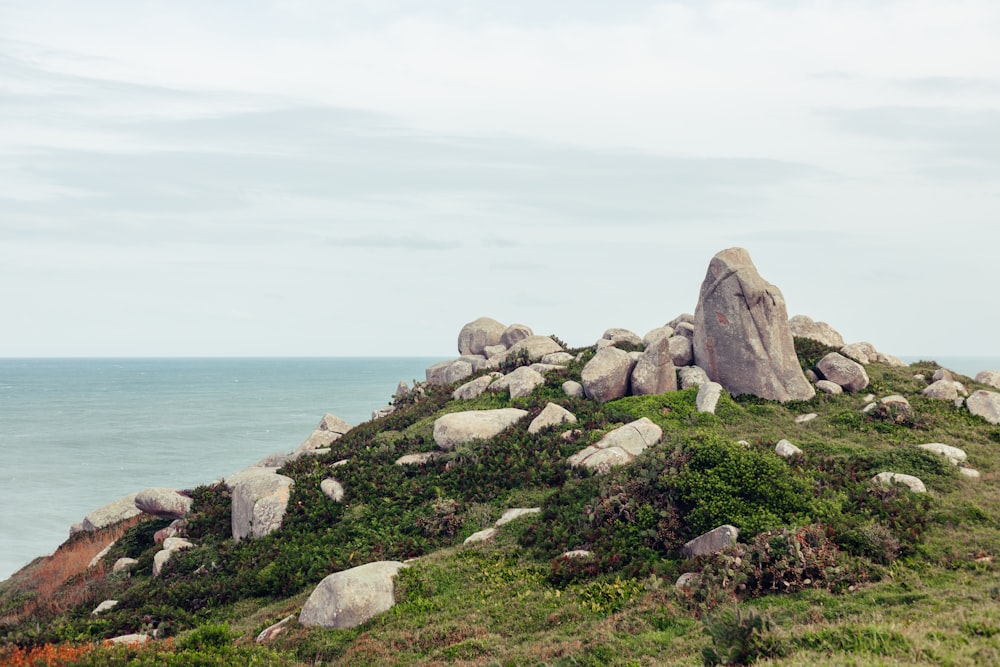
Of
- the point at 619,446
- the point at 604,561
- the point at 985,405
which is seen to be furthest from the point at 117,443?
the point at 985,405

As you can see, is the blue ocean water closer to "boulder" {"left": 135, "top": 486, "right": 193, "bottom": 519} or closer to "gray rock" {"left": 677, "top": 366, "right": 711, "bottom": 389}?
"boulder" {"left": 135, "top": 486, "right": 193, "bottom": 519}

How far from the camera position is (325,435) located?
40844mm

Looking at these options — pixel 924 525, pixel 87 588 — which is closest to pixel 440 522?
pixel 87 588

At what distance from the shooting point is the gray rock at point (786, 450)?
23062 millimetres

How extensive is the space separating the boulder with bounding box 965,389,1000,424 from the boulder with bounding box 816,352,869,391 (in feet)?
14.6

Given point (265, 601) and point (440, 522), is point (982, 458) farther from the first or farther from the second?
point (265, 601)

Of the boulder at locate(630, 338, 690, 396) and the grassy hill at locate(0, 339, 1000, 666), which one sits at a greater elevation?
the boulder at locate(630, 338, 690, 396)

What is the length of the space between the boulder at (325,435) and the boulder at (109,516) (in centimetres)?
922

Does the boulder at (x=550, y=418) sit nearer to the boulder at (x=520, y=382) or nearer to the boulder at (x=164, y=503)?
the boulder at (x=520, y=382)

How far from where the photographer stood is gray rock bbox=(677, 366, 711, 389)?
108ft

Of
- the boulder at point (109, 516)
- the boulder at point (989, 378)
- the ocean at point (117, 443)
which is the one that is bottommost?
the ocean at point (117, 443)

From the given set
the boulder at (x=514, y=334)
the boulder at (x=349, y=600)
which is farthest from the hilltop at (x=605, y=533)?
the boulder at (x=514, y=334)

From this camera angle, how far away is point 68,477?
2596 inches

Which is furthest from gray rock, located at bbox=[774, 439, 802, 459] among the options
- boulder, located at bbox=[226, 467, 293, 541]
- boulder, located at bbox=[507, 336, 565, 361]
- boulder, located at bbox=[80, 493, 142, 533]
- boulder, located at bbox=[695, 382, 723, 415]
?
boulder, located at bbox=[80, 493, 142, 533]
